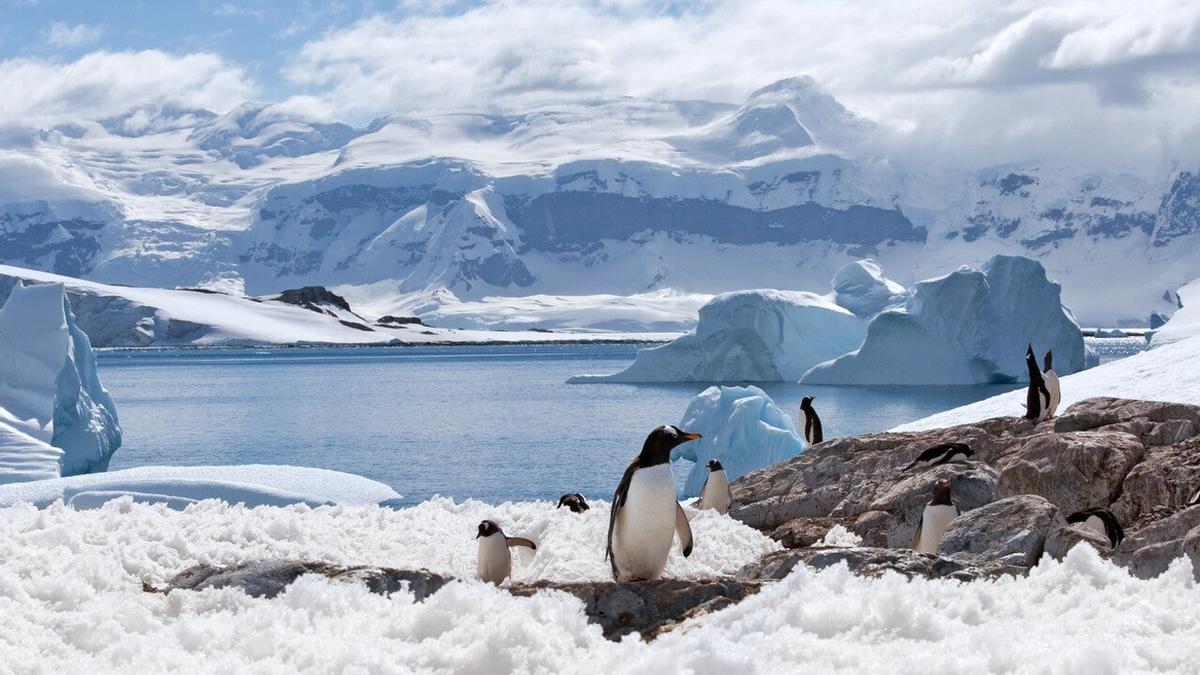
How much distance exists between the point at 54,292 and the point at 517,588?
21595 millimetres

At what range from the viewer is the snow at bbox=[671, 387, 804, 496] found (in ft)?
80.8

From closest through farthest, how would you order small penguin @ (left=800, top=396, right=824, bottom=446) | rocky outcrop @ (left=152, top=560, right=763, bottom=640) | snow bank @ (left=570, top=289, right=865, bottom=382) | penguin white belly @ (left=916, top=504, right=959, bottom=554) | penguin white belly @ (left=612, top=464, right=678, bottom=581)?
rocky outcrop @ (left=152, top=560, right=763, bottom=640), penguin white belly @ (left=612, top=464, right=678, bottom=581), penguin white belly @ (left=916, top=504, right=959, bottom=554), small penguin @ (left=800, top=396, right=824, bottom=446), snow bank @ (left=570, top=289, right=865, bottom=382)

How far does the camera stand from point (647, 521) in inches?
281

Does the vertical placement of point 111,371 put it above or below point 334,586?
below

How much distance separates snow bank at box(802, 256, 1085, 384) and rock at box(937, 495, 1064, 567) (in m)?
44.0

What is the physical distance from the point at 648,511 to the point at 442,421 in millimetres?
40947

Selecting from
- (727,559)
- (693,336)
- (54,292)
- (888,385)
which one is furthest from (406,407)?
(727,559)

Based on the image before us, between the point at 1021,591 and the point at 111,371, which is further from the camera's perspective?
the point at 111,371

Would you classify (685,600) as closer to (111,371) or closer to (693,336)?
(693,336)

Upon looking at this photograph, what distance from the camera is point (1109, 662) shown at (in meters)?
4.11

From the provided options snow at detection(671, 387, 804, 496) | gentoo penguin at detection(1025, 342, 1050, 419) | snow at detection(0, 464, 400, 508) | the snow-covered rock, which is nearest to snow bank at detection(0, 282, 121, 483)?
snow at detection(0, 464, 400, 508)

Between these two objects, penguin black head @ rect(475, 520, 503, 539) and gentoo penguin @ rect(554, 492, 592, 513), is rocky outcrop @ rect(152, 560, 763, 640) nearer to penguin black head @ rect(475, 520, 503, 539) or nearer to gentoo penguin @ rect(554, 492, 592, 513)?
penguin black head @ rect(475, 520, 503, 539)

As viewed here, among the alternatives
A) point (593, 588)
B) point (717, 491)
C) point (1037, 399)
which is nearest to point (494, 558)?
point (593, 588)

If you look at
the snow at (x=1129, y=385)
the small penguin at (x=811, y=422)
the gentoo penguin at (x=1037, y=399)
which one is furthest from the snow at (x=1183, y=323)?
the gentoo penguin at (x=1037, y=399)
